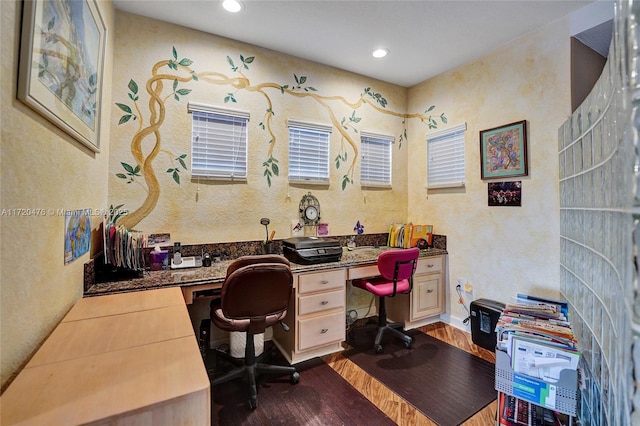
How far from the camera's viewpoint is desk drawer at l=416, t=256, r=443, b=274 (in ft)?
9.78

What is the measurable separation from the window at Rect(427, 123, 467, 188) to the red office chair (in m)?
1.10

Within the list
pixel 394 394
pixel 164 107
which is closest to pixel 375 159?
pixel 164 107

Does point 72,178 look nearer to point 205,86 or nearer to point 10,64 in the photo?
point 10,64

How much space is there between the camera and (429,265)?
304cm

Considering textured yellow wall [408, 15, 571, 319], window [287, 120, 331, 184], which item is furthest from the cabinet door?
window [287, 120, 331, 184]

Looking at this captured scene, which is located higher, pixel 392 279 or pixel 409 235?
pixel 409 235

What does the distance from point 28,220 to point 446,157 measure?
340 centimetres

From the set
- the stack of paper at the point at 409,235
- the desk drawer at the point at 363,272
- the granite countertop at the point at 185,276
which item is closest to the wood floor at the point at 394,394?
the desk drawer at the point at 363,272

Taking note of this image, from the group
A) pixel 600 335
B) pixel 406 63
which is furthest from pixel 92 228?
pixel 406 63

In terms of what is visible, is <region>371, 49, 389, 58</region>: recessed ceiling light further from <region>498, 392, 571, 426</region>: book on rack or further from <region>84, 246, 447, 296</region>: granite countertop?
<region>498, 392, 571, 426</region>: book on rack

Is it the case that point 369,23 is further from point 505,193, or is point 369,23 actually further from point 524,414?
point 524,414

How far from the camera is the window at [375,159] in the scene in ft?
11.0

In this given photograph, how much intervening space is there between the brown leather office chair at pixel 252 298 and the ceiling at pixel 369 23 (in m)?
1.96

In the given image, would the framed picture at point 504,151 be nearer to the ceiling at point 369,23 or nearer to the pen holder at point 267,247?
the ceiling at point 369,23
